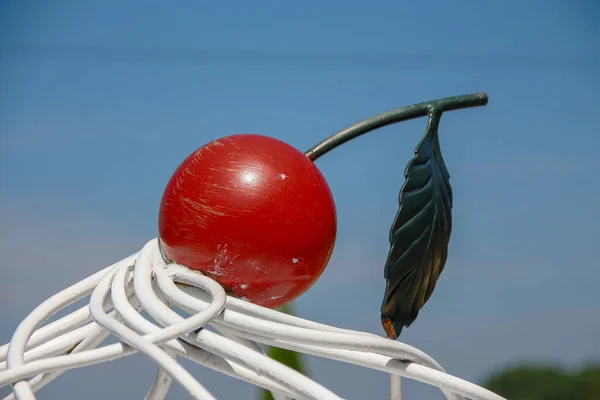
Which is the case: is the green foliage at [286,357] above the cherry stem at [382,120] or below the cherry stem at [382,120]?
below

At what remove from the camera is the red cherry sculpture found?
118 centimetres

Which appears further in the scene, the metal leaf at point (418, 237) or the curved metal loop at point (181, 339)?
the metal leaf at point (418, 237)

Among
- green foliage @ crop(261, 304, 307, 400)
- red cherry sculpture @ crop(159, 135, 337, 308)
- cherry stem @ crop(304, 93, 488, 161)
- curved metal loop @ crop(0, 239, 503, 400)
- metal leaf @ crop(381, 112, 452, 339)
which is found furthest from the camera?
green foliage @ crop(261, 304, 307, 400)

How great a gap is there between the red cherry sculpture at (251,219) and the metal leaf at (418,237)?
14cm

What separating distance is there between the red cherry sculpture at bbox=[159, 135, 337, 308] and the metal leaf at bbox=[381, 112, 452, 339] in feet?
0.45

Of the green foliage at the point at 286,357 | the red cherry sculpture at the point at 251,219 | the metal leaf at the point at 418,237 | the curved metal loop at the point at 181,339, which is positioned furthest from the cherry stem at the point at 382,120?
the green foliage at the point at 286,357

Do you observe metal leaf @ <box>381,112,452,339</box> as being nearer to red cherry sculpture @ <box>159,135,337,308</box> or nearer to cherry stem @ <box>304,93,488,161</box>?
cherry stem @ <box>304,93,488,161</box>

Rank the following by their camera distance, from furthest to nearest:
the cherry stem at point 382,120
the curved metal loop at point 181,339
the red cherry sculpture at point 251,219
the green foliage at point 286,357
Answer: the green foliage at point 286,357, the cherry stem at point 382,120, the red cherry sculpture at point 251,219, the curved metal loop at point 181,339

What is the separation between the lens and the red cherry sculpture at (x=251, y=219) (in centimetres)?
118

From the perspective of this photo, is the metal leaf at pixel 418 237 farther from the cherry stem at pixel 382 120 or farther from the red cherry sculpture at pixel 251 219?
the red cherry sculpture at pixel 251 219

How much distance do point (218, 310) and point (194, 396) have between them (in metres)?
0.14

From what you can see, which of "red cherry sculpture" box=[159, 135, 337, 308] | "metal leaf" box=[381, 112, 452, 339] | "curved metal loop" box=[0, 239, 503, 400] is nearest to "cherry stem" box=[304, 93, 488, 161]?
"metal leaf" box=[381, 112, 452, 339]

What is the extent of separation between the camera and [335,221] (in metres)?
1.28

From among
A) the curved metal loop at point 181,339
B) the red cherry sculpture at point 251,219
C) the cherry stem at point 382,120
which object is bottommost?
the curved metal loop at point 181,339
